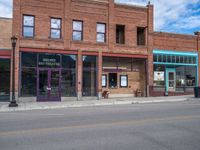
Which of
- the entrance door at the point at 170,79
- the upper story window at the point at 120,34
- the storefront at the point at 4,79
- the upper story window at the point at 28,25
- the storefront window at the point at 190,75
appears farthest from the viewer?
the storefront window at the point at 190,75

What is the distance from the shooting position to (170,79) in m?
29.0

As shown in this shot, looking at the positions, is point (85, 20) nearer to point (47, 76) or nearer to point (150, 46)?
point (47, 76)

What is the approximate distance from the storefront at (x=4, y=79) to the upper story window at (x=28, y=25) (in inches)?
113

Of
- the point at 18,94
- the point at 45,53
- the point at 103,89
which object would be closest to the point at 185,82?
the point at 103,89

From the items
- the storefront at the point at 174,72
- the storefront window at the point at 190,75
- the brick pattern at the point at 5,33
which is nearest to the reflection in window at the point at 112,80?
the storefront at the point at 174,72

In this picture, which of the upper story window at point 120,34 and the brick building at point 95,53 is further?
the upper story window at point 120,34

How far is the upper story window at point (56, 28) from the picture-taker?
2314cm

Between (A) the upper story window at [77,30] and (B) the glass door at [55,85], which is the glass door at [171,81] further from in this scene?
(B) the glass door at [55,85]

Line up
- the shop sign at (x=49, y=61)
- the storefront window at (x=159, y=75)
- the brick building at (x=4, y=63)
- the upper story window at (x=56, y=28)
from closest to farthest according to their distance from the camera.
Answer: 1. the brick building at (x=4, y=63)
2. the shop sign at (x=49, y=61)
3. the upper story window at (x=56, y=28)
4. the storefront window at (x=159, y=75)

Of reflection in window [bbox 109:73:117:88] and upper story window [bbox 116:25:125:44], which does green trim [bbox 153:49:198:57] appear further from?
reflection in window [bbox 109:73:117:88]

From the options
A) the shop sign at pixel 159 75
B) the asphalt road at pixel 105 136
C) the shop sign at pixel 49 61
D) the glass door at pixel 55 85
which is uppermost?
the shop sign at pixel 49 61

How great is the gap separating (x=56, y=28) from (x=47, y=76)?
4.48 meters

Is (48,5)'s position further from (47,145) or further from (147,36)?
(47,145)

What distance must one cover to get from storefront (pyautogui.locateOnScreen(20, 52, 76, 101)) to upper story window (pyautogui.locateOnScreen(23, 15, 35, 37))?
177cm
